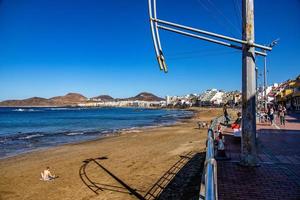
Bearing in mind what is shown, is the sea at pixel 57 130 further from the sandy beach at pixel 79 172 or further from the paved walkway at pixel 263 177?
the paved walkway at pixel 263 177

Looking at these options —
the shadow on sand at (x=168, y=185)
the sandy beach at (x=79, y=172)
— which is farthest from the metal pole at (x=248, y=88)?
the sandy beach at (x=79, y=172)

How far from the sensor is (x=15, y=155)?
22344 millimetres

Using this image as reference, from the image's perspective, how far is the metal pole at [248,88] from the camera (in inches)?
333

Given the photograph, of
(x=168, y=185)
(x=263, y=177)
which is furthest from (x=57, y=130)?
(x=263, y=177)

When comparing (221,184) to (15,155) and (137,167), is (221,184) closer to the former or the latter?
(137,167)

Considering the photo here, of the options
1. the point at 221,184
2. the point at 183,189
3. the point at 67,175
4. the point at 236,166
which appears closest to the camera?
the point at 221,184

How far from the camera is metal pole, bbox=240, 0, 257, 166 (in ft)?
27.8

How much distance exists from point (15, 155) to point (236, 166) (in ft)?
61.4

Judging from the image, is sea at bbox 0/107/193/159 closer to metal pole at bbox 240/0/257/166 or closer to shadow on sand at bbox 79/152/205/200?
shadow on sand at bbox 79/152/205/200

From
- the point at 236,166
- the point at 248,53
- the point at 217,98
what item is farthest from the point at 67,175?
the point at 217,98

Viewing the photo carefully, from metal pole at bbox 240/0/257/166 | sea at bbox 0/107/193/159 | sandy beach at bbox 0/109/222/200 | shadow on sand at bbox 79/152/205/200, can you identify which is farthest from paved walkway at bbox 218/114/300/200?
sea at bbox 0/107/193/159

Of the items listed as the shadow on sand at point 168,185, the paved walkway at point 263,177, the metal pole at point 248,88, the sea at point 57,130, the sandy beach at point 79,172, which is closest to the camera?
the paved walkway at point 263,177

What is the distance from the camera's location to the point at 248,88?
8.62m

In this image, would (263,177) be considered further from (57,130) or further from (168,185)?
(57,130)
